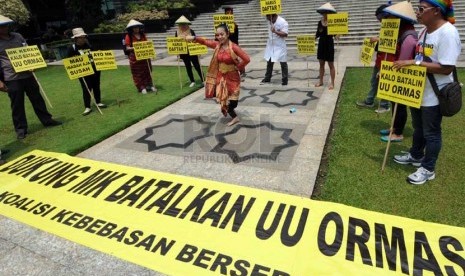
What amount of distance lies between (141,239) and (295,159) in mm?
2563

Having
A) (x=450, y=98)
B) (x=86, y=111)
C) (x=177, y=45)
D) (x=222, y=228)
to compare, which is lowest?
(x=222, y=228)

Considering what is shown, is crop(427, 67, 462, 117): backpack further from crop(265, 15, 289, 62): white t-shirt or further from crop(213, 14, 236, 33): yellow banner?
crop(213, 14, 236, 33): yellow banner

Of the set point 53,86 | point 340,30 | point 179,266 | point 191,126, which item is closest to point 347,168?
point 179,266

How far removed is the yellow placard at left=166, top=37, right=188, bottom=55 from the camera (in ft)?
29.0

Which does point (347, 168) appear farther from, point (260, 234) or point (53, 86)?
point (53, 86)

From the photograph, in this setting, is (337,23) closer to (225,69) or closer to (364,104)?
(364,104)

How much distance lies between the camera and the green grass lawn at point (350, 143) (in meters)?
3.69

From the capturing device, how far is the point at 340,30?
23.6 ft

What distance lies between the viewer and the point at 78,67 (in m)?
7.13

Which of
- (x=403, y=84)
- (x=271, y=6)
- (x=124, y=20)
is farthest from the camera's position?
(x=124, y=20)

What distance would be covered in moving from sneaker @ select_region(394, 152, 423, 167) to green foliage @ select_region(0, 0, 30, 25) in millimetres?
17622

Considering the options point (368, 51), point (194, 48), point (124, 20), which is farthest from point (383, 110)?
point (124, 20)

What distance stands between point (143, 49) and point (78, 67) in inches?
77.1

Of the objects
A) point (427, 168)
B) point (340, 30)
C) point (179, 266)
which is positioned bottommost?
point (179, 266)
